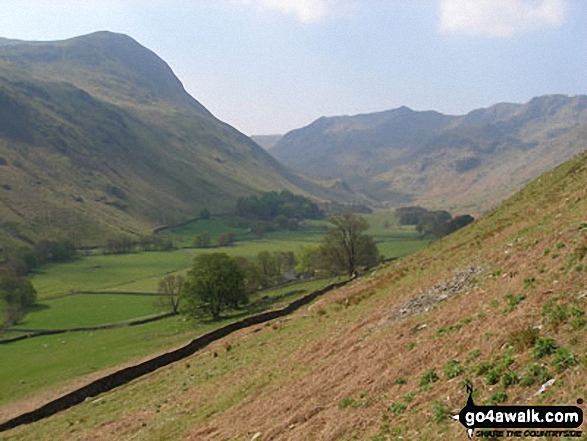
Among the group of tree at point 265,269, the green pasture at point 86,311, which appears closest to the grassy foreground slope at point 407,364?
the group of tree at point 265,269

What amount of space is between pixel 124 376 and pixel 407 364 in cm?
2835

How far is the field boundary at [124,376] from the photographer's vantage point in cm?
3288

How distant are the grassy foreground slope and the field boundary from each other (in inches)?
81.3

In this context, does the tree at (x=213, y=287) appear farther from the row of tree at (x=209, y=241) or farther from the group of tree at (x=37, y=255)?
the row of tree at (x=209, y=241)

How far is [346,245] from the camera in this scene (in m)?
73.6

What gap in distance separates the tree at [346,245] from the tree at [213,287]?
14.8 metres

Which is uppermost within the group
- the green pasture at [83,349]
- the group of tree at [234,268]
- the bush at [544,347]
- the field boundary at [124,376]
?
the bush at [544,347]

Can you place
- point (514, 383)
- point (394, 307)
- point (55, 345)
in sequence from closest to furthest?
point (514, 383) < point (394, 307) < point (55, 345)

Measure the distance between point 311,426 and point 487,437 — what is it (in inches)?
230

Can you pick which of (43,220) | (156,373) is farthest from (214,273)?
(43,220)

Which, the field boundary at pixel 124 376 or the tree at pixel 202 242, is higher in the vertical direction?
the tree at pixel 202 242

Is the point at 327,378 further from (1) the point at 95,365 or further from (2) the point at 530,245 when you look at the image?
(1) the point at 95,365

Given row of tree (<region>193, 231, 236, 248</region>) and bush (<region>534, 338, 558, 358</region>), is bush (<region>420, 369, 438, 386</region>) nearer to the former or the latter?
bush (<region>534, 338, 558, 358</region>)

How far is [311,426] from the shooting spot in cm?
1425
